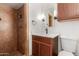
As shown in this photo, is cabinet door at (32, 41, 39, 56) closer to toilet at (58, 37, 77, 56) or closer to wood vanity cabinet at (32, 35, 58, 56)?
wood vanity cabinet at (32, 35, 58, 56)

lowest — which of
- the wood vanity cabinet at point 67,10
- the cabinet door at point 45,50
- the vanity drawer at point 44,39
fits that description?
→ the cabinet door at point 45,50

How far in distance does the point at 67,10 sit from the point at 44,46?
1.82 ft

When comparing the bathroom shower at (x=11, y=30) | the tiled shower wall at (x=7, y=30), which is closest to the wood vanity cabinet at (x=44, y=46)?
the bathroom shower at (x=11, y=30)

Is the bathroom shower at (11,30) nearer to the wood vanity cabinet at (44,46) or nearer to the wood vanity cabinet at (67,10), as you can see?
the wood vanity cabinet at (44,46)

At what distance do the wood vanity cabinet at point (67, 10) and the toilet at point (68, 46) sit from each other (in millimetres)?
275

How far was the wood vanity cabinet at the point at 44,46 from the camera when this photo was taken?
71.0 inches

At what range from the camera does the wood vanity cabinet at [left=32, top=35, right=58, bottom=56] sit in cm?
180

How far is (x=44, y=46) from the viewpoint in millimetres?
1822

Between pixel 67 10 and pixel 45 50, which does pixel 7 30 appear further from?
pixel 67 10

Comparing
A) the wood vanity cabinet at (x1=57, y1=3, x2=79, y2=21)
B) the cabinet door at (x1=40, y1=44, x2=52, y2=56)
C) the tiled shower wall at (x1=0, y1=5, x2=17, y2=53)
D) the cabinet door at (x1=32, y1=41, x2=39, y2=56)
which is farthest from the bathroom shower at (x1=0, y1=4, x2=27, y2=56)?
the wood vanity cabinet at (x1=57, y1=3, x2=79, y2=21)

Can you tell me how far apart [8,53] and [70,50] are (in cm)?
80

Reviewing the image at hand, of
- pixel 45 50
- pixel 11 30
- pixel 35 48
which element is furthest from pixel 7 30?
pixel 45 50

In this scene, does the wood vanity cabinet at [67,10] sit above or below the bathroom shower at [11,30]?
above

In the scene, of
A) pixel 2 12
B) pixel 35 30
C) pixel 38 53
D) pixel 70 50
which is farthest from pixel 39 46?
pixel 2 12
